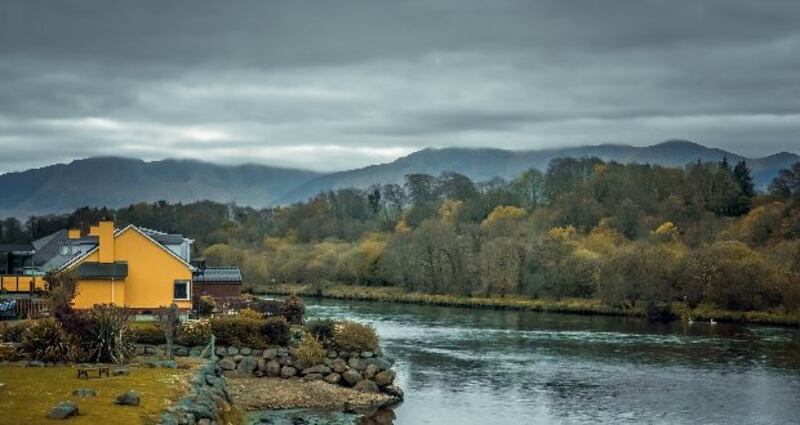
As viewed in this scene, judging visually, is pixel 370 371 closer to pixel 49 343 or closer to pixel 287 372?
pixel 287 372

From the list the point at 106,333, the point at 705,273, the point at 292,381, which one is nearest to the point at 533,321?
the point at 705,273

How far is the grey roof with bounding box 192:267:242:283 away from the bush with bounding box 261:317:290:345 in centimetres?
1412

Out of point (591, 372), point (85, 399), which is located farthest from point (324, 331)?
point (85, 399)

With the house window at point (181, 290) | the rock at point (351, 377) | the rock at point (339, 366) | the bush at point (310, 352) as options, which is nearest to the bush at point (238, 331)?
the bush at point (310, 352)

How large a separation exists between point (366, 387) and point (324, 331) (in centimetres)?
416

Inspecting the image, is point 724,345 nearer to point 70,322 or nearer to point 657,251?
point 657,251

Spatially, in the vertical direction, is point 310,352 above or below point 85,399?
below

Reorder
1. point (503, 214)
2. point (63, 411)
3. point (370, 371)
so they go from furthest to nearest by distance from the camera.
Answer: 1. point (503, 214)
2. point (370, 371)
3. point (63, 411)

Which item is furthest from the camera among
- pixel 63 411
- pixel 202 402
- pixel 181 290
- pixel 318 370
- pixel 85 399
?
pixel 181 290

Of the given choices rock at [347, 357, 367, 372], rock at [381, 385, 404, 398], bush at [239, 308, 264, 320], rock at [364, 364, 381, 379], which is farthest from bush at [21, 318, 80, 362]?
rock at [381, 385, 404, 398]

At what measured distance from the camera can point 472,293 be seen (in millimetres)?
130750

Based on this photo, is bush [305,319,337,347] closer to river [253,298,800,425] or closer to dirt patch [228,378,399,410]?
dirt patch [228,378,399,410]

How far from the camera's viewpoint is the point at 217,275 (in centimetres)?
6831

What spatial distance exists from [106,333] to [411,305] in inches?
3346
